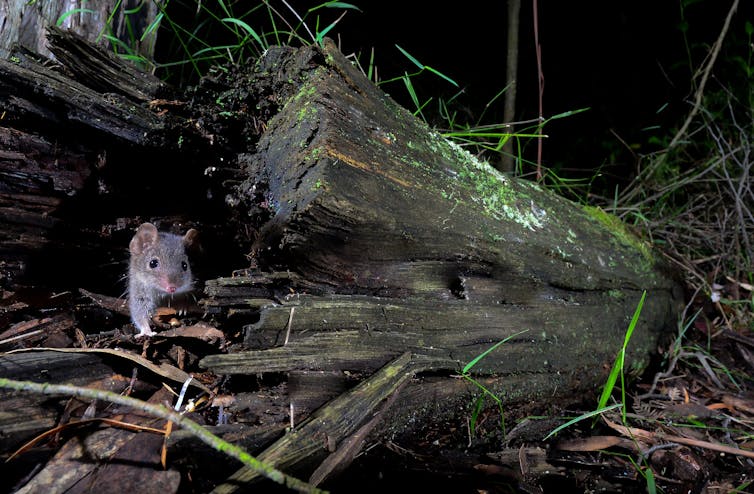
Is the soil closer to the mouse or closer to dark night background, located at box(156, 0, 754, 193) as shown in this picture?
the mouse

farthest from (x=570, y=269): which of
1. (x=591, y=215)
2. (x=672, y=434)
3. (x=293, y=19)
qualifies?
(x=293, y=19)

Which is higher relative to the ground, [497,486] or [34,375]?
[34,375]

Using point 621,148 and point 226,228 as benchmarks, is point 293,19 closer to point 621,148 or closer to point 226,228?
point 226,228

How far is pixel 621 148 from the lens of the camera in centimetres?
568

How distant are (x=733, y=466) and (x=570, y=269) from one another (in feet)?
3.88

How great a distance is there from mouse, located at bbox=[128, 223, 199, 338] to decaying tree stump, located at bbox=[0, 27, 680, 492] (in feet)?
0.70

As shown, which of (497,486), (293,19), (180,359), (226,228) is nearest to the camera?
(497,486)

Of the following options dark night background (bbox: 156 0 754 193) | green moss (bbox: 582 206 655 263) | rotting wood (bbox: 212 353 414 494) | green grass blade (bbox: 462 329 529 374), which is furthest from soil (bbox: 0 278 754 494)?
dark night background (bbox: 156 0 754 193)

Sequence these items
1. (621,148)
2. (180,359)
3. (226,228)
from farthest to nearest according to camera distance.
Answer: (621,148), (226,228), (180,359)

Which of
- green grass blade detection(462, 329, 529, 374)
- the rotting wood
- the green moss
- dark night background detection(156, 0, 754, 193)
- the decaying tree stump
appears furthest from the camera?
dark night background detection(156, 0, 754, 193)

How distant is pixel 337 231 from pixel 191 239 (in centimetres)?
173

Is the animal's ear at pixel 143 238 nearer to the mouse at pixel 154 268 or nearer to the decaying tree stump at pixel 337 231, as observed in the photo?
the mouse at pixel 154 268

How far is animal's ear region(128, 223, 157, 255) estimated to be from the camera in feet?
9.66

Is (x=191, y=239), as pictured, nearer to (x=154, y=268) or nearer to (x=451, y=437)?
(x=154, y=268)
